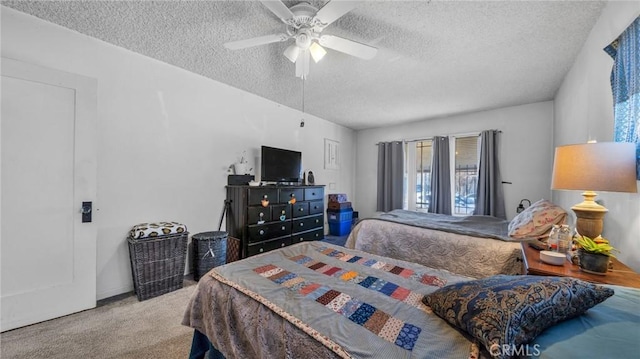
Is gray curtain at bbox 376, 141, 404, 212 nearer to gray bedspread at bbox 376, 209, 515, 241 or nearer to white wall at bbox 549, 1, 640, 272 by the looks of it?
gray bedspread at bbox 376, 209, 515, 241

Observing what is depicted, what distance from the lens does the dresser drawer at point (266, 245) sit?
293 centimetres

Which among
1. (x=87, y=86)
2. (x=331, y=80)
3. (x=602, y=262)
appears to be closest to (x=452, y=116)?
(x=331, y=80)

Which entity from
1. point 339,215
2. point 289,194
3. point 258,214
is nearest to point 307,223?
point 289,194

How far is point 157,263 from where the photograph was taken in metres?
2.30

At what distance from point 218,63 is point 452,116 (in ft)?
13.7

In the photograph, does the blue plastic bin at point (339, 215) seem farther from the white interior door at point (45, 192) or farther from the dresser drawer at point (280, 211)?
the white interior door at point (45, 192)

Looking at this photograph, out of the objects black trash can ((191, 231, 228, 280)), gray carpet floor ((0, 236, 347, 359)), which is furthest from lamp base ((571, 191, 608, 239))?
black trash can ((191, 231, 228, 280))

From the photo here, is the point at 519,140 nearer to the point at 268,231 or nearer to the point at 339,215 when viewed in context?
the point at 339,215

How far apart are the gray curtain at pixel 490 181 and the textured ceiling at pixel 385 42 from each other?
0.75m

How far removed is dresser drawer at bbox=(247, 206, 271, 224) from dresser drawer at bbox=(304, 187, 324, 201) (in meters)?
0.80

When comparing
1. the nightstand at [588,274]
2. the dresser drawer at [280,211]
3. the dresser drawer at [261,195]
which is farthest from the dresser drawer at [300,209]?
the nightstand at [588,274]

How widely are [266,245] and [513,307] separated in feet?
9.17

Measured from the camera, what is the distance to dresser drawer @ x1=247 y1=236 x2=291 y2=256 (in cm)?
293

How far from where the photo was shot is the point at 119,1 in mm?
1710
